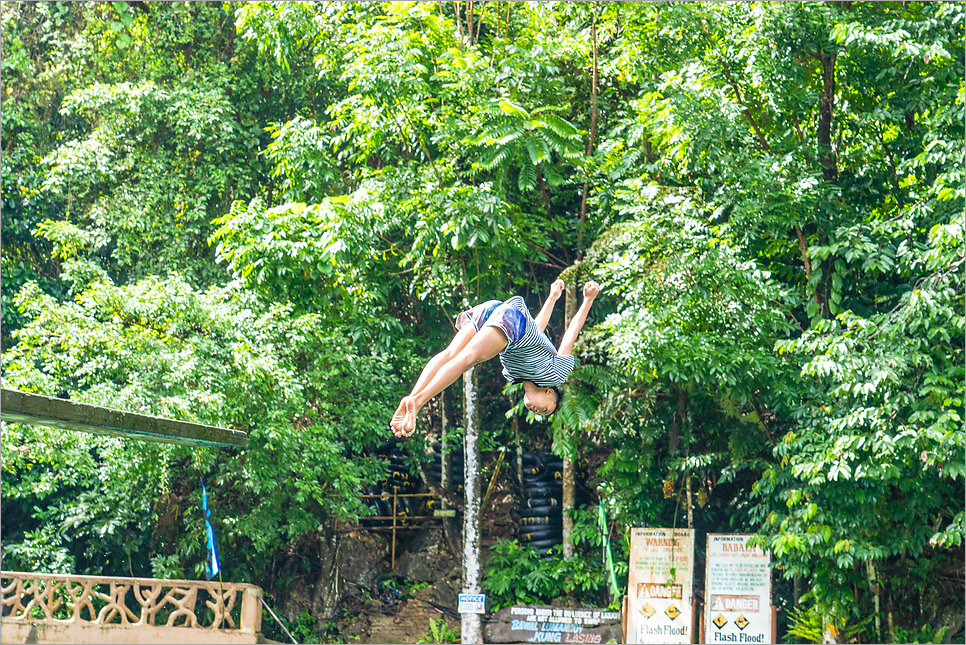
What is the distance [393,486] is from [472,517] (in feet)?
7.92

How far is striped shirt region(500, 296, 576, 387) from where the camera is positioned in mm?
3193

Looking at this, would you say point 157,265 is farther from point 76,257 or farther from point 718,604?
point 718,604

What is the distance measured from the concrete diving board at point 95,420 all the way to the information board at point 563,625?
490 centimetres

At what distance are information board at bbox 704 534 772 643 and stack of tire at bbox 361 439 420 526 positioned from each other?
4.16 m

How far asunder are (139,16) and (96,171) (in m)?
2.03

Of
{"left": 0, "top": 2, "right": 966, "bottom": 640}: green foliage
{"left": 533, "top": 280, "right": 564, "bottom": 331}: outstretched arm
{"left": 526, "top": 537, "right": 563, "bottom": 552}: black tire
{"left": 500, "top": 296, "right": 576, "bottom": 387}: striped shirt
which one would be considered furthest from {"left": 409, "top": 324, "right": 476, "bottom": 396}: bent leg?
{"left": 526, "top": 537, "right": 563, "bottom": 552}: black tire

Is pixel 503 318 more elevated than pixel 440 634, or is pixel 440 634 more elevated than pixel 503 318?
pixel 503 318

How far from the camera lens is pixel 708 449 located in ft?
27.9

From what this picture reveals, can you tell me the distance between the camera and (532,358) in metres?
3.33

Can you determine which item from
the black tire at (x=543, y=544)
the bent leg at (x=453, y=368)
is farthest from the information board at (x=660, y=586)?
the bent leg at (x=453, y=368)

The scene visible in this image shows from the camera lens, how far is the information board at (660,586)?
25.9ft

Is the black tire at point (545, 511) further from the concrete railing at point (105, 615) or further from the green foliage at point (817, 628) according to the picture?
the concrete railing at point (105, 615)

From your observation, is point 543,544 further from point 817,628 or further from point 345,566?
point 817,628

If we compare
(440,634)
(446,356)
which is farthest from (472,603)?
(446,356)
